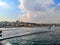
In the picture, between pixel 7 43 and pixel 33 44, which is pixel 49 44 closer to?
pixel 33 44

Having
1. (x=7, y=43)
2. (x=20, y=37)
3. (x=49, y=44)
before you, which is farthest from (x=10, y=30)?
(x=49, y=44)

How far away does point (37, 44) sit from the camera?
24.8 feet

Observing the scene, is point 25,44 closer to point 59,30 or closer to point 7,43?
point 7,43

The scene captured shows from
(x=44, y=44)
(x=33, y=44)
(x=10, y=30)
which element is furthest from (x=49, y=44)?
(x=10, y=30)

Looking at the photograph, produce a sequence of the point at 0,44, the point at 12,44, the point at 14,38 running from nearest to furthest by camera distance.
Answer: the point at 0,44 → the point at 12,44 → the point at 14,38

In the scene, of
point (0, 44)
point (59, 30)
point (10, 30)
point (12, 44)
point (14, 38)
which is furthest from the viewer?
point (59, 30)

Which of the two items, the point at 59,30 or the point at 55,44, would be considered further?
the point at 59,30

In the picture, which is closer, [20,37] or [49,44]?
[49,44]

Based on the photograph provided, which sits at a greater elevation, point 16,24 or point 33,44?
point 16,24

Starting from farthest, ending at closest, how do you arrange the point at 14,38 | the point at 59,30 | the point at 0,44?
the point at 59,30 < the point at 14,38 < the point at 0,44

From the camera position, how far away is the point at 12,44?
741cm

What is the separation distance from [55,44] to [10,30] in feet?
15.3

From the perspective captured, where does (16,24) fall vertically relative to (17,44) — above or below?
above

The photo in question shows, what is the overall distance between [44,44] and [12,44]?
1.61m
